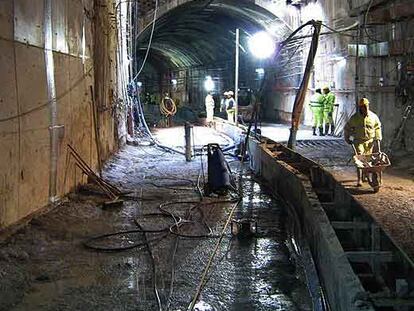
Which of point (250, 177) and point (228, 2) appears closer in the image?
point (250, 177)

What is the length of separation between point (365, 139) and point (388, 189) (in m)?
1.02

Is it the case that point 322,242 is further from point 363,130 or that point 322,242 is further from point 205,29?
point 205,29

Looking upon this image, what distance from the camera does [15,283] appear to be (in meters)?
5.43

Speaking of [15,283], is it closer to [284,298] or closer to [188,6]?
[284,298]

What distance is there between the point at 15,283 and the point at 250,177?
7537 millimetres

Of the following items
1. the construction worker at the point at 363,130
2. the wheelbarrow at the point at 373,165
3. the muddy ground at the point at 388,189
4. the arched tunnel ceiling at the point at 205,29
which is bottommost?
the muddy ground at the point at 388,189

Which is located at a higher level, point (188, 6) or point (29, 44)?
point (188, 6)

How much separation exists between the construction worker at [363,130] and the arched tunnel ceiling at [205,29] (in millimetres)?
14106

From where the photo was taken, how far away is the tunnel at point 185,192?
5172 mm

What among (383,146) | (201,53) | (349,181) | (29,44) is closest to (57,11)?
(29,44)

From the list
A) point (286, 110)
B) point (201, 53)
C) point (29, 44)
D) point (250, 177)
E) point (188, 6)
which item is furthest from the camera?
point (201, 53)

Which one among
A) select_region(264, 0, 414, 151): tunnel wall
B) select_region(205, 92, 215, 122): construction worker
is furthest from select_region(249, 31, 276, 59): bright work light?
select_region(205, 92, 215, 122): construction worker

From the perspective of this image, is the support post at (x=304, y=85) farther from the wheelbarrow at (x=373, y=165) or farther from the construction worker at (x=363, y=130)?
the wheelbarrow at (x=373, y=165)

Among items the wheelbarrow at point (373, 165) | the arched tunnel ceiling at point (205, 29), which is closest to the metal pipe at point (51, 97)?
the wheelbarrow at point (373, 165)
